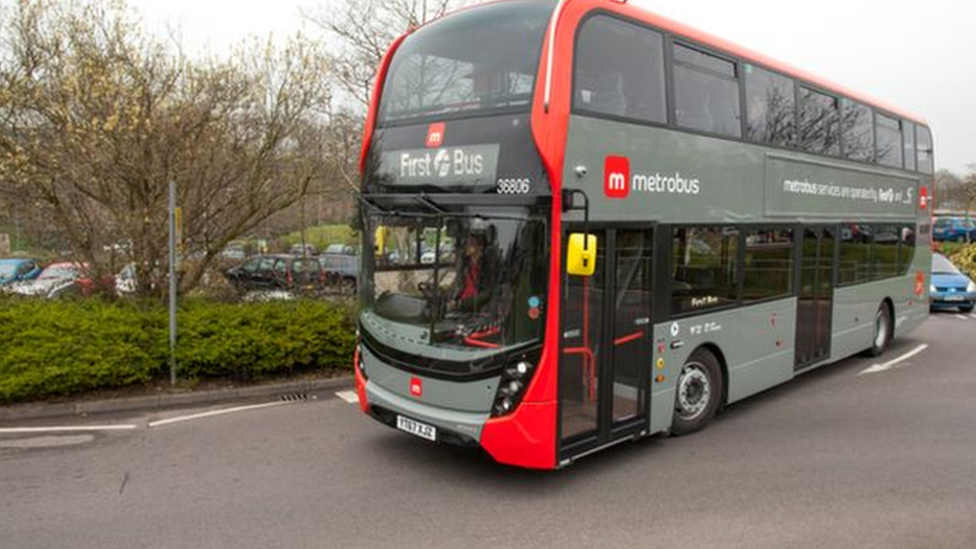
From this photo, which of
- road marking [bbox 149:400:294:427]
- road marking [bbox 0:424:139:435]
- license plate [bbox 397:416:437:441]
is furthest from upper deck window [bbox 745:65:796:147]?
road marking [bbox 0:424:139:435]

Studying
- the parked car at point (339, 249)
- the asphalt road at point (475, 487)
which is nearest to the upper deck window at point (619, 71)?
the asphalt road at point (475, 487)

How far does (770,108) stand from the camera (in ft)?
24.9

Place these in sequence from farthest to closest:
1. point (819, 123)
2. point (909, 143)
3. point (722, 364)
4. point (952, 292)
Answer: point (952, 292) → point (909, 143) → point (819, 123) → point (722, 364)

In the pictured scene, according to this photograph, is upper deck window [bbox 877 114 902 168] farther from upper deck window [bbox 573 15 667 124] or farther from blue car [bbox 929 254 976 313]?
blue car [bbox 929 254 976 313]

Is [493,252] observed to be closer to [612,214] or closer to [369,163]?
[612,214]

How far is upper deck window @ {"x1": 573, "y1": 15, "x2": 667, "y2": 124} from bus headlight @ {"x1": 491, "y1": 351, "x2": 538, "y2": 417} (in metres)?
1.98

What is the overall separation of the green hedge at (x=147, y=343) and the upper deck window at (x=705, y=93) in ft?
17.7

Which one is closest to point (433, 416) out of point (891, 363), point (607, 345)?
point (607, 345)

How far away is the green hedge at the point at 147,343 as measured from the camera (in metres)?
7.57

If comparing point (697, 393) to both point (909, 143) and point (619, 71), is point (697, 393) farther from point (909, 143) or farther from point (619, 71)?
point (909, 143)

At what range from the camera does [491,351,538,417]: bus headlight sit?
502cm

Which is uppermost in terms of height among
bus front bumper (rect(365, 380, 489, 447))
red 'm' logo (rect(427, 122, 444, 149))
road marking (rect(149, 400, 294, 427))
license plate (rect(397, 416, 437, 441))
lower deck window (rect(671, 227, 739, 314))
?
red 'm' logo (rect(427, 122, 444, 149))

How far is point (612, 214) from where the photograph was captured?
556 cm

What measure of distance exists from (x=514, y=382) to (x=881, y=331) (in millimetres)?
8873
